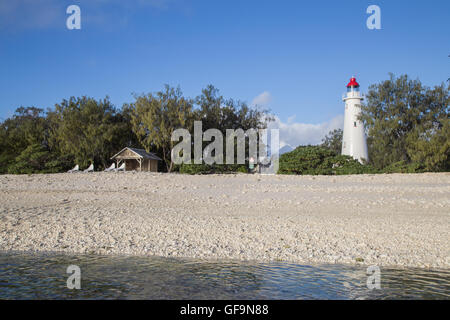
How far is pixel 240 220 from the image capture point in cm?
1177

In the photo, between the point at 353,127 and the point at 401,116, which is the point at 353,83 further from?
the point at 401,116

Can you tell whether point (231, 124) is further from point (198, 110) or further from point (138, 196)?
point (138, 196)

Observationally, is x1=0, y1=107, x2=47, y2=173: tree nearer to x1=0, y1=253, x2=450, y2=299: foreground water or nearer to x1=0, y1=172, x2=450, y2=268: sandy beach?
x1=0, y1=172, x2=450, y2=268: sandy beach

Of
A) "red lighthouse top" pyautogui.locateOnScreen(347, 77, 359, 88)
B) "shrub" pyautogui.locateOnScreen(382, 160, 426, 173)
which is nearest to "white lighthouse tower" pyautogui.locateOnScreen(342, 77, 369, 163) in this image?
"red lighthouse top" pyautogui.locateOnScreen(347, 77, 359, 88)

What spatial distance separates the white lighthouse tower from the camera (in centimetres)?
3412

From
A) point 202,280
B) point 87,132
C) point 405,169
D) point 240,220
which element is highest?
point 87,132

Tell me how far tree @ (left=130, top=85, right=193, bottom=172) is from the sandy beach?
1248 cm

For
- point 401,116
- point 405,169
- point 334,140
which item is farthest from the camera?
point 334,140

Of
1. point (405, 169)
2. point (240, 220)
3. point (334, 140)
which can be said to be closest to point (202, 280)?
point (240, 220)

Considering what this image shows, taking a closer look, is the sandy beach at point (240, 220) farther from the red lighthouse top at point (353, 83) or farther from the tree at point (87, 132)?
the red lighthouse top at point (353, 83)

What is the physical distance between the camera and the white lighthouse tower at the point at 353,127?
3412cm

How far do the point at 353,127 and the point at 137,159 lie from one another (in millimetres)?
19573

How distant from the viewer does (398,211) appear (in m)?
12.9
